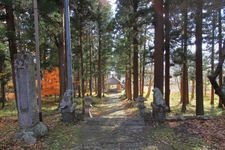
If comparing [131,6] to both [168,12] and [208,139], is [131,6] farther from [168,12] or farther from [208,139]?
[208,139]

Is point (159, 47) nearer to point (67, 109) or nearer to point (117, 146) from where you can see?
point (67, 109)

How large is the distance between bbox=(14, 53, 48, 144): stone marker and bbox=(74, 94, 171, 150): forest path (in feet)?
5.09

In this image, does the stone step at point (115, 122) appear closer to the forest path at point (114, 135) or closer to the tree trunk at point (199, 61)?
the forest path at point (114, 135)

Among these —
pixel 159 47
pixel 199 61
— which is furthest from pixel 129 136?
pixel 199 61

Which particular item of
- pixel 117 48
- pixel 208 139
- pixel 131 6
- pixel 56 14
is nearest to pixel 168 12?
pixel 56 14

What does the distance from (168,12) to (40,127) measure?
11.4 m

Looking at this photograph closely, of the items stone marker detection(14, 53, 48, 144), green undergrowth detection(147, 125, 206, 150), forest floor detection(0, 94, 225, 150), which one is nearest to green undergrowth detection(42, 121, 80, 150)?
forest floor detection(0, 94, 225, 150)

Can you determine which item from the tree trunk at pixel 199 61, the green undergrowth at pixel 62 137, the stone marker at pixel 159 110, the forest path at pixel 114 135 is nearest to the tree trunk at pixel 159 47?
the tree trunk at pixel 199 61

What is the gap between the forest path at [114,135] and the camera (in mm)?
9352

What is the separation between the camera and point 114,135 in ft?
35.0

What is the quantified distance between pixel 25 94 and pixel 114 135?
123 inches

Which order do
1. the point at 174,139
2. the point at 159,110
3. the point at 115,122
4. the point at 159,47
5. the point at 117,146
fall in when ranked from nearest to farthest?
the point at 117,146
the point at 174,139
the point at 159,110
the point at 115,122
the point at 159,47

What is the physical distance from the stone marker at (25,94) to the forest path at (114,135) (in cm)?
155

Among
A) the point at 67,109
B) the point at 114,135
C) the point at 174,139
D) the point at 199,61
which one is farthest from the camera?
the point at 199,61
